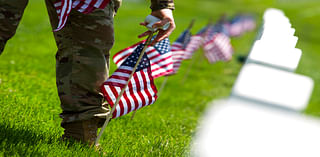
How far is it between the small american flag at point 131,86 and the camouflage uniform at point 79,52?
0.32 ft

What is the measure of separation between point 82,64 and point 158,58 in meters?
2.07

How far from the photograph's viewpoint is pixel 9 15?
11.0 ft

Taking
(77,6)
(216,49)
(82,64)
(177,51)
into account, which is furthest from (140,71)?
(216,49)

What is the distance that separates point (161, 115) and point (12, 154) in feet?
10.8

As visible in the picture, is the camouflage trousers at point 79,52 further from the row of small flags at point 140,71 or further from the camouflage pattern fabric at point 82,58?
the row of small flags at point 140,71

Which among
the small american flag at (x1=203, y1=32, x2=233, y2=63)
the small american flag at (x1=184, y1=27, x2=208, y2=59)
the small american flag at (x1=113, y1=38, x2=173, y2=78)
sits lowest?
the small american flag at (x1=203, y1=32, x2=233, y2=63)

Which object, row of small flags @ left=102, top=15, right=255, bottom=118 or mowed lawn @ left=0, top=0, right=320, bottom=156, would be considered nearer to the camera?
mowed lawn @ left=0, top=0, right=320, bottom=156

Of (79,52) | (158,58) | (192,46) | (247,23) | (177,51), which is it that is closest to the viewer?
(79,52)

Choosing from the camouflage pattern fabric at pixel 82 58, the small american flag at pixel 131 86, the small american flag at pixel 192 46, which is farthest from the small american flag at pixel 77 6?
the small american flag at pixel 192 46

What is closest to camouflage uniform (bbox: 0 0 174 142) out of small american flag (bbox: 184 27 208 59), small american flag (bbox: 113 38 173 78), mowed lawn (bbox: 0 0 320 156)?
mowed lawn (bbox: 0 0 320 156)

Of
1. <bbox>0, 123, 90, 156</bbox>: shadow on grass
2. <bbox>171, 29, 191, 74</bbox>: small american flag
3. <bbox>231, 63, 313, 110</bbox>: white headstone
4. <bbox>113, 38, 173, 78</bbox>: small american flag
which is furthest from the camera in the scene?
<bbox>171, 29, 191, 74</bbox>: small american flag

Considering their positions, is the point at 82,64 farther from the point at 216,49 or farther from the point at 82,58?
the point at 216,49

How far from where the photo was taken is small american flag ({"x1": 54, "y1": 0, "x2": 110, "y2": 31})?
3.16 m

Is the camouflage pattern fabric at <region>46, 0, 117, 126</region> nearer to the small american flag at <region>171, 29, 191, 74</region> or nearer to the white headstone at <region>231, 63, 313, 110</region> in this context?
the white headstone at <region>231, 63, 313, 110</region>
